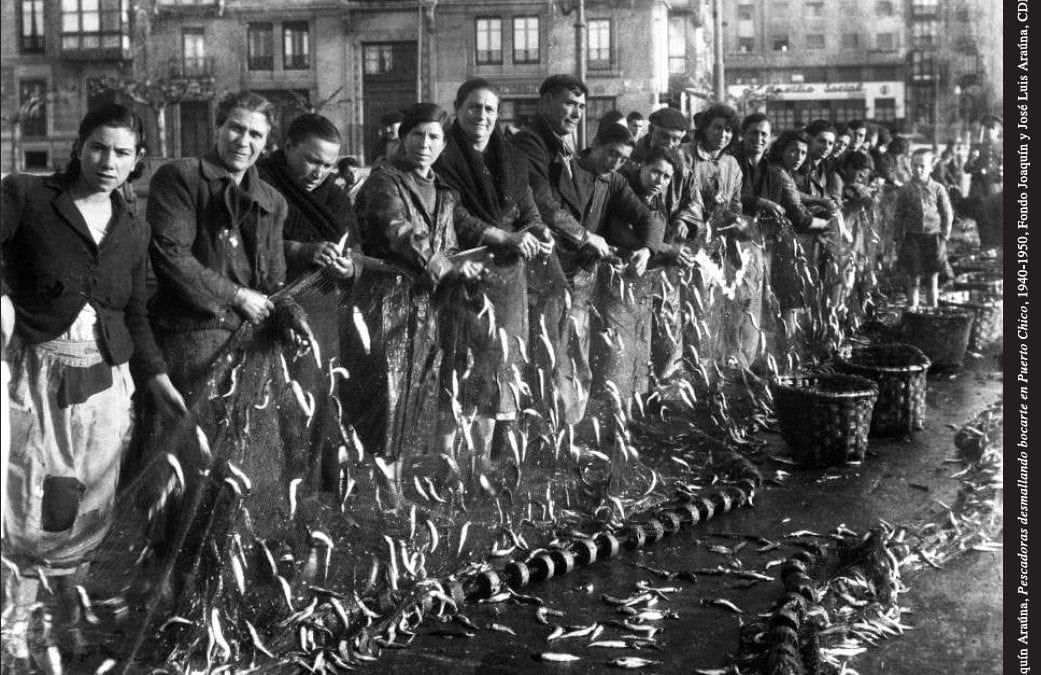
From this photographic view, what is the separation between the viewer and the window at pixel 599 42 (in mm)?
6152

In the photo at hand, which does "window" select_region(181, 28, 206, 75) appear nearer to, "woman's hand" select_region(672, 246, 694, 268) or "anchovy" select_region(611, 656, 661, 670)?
"anchovy" select_region(611, 656, 661, 670)

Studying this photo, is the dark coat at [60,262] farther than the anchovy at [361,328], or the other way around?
the anchovy at [361,328]

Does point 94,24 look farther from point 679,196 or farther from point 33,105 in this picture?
point 679,196

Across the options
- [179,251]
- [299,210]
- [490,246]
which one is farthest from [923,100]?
[179,251]

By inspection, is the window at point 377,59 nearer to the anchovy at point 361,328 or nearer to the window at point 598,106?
the anchovy at point 361,328

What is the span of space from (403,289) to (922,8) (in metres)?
2.70

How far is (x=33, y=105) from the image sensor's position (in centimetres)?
373

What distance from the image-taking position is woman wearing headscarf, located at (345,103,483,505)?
473cm

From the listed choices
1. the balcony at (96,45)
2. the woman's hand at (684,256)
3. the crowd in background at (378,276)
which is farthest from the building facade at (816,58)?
the balcony at (96,45)

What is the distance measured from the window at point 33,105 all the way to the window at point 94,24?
233 millimetres

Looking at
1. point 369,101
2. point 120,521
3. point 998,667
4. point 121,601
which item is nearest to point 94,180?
point 120,521

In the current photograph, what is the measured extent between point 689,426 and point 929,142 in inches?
198

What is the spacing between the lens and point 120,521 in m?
3.69
